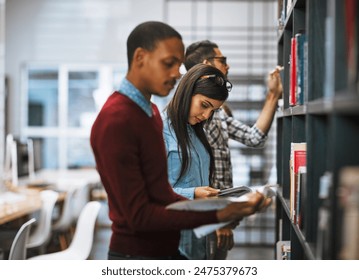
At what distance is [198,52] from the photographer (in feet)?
7.38

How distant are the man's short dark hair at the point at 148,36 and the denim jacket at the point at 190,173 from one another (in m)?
0.31

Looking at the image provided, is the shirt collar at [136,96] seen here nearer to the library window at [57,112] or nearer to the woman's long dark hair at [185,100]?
Result: the woman's long dark hair at [185,100]

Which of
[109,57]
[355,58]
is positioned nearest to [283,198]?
[355,58]

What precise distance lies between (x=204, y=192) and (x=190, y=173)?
0.08 meters

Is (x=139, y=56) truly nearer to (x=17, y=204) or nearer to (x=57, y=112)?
(x=17, y=204)

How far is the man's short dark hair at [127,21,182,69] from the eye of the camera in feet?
5.83

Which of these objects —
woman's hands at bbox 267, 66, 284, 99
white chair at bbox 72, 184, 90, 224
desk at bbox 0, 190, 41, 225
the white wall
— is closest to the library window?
the white wall

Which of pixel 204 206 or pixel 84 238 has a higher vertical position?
pixel 204 206

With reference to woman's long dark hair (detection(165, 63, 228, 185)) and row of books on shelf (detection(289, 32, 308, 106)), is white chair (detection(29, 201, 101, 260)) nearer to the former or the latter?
woman's long dark hair (detection(165, 63, 228, 185))

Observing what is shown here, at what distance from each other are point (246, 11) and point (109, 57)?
2.17 metres

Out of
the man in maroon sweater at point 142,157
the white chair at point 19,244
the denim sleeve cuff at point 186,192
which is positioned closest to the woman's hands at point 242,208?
the man in maroon sweater at point 142,157

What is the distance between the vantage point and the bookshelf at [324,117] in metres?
1.34

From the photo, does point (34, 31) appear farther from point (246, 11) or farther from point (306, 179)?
point (306, 179)

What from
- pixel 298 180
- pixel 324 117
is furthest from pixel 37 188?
pixel 324 117
